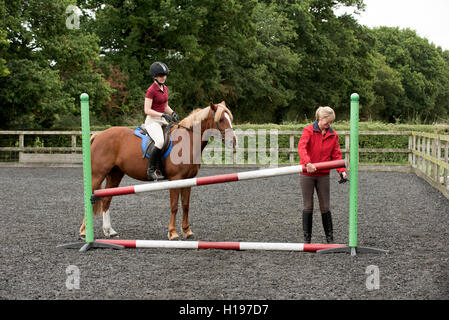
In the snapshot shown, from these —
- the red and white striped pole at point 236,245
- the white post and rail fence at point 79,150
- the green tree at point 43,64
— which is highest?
the green tree at point 43,64

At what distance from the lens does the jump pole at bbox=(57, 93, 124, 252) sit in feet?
19.8

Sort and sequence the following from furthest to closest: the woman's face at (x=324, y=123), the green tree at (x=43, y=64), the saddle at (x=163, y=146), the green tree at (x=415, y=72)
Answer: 1. the green tree at (x=415, y=72)
2. the green tree at (x=43, y=64)
3. the saddle at (x=163, y=146)
4. the woman's face at (x=324, y=123)

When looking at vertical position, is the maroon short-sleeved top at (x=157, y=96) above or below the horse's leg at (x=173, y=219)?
above

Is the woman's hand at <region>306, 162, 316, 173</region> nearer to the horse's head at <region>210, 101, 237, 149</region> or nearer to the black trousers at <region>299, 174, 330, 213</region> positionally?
the black trousers at <region>299, 174, 330, 213</region>

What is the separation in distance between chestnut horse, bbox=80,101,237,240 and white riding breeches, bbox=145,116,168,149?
179 mm

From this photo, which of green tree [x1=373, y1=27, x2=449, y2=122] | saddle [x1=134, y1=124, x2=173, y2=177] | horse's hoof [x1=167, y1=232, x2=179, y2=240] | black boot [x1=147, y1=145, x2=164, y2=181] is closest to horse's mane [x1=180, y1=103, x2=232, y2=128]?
saddle [x1=134, y1=124, x2=173, y2=177]

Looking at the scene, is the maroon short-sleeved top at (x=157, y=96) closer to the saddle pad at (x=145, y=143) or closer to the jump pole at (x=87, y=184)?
the saddle pad at (x=145, y=143)

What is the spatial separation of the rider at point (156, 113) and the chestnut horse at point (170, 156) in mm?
159

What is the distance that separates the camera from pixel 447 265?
18.4 feet

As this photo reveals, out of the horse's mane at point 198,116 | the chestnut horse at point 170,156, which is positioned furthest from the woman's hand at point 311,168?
the horse's mane at point 198,116

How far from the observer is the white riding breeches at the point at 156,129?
7.12 meters

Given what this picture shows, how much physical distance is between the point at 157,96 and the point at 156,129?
1.47 feet
